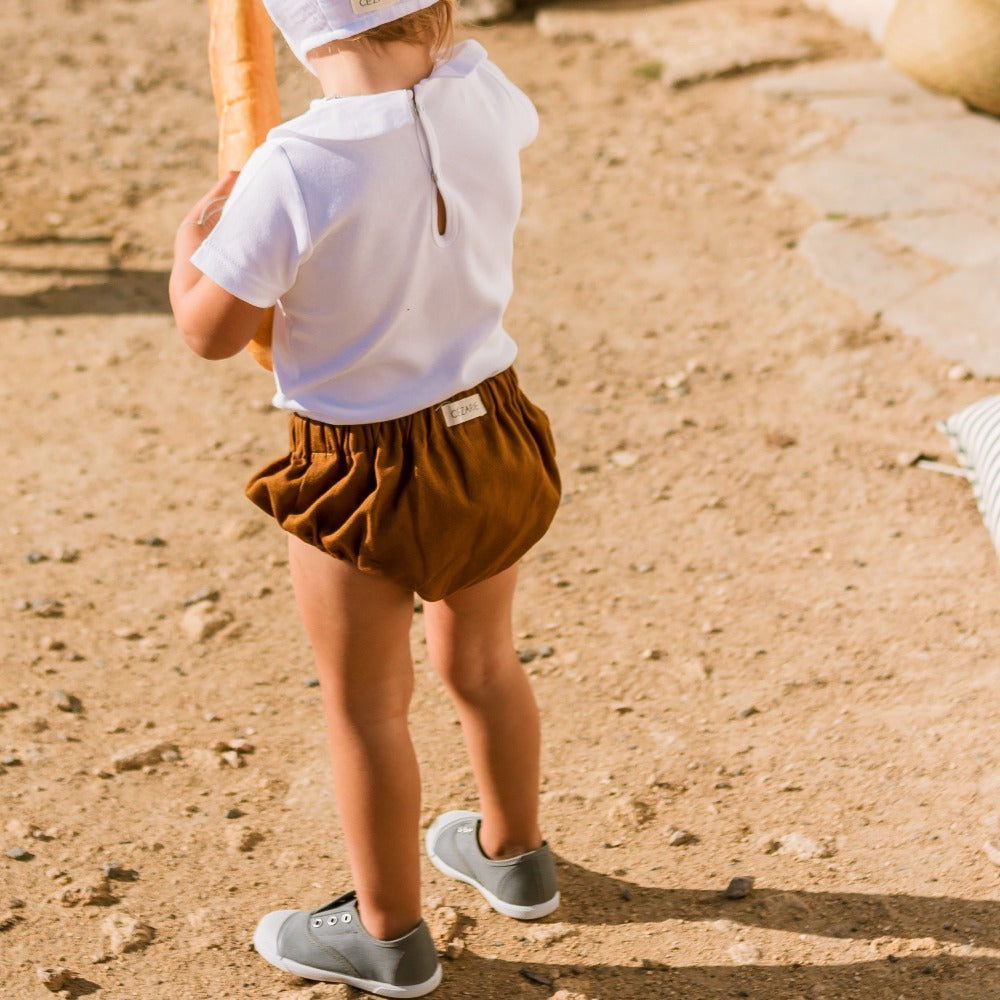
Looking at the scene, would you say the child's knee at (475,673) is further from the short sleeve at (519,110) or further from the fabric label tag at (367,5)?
the fabric label tag at (367,5)

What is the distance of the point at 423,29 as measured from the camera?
171 cm

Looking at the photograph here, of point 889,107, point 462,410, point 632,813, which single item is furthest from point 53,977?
point 889,107

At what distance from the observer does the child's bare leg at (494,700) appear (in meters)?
2.06

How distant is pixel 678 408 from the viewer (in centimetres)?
394

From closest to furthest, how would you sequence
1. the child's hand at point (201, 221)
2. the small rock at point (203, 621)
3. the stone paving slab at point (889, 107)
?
the child's hand at point (201, 221) → the small rock at point (203, 621) → the stone paving slab at point (889, 107)

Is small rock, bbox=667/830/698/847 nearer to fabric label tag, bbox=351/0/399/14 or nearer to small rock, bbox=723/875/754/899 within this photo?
small rock, bbox=723/875/754/899

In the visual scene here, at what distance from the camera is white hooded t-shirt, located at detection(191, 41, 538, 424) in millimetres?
1651

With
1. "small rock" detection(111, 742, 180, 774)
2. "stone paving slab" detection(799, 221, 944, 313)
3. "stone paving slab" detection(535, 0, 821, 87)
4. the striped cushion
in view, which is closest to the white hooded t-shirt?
"small rock" detection(111, 742, 180, 774)

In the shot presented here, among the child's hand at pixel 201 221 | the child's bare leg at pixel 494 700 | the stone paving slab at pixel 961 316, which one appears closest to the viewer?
the child's hand at pixel 201 221

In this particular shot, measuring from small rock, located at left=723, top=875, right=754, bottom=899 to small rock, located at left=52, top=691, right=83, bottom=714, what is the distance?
1.40 meters

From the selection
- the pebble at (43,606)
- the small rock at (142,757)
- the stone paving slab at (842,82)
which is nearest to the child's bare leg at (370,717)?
the small rock at (142,757)

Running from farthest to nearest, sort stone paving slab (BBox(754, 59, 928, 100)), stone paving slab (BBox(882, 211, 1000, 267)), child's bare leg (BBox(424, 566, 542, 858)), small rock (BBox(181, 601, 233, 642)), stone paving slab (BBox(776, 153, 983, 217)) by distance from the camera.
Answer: stone paving slab (BBox(754, 59, 928, 100)) → stone paving slab (BBox(776, 153, 983, 217)) → stone paving slab (BBox(882, 211, 1000, 267)) → small rock (BBox(181, 601, 233, 642)) → child's bare leg (BBox(424, 566, 542, 858))

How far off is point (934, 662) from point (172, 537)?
6.10 ft

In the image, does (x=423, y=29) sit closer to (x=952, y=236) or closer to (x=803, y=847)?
(x=803, y=847)
